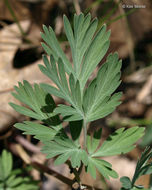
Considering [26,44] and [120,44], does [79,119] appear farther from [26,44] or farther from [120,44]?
[120,44]

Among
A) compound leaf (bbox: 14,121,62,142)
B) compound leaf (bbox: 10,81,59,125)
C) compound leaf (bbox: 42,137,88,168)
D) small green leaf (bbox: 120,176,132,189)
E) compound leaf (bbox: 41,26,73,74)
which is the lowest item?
small green leaf (bbox: 120,176,132,189)

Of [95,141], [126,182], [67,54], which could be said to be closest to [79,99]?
[95,141]

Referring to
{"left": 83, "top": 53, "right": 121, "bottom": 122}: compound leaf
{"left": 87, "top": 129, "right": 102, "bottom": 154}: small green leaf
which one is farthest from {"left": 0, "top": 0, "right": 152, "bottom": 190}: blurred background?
{"left": 83, "top": 53, "right": 121, "bottom": 122}: compound leaf

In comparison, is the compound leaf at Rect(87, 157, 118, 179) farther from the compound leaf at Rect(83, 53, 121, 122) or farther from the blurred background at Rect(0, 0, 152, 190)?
the blurred background at Rect(0, 0, 152, 190)

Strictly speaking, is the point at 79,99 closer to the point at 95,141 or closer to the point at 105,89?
the point at 105,89

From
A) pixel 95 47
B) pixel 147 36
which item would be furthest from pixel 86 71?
pixel 147 36
